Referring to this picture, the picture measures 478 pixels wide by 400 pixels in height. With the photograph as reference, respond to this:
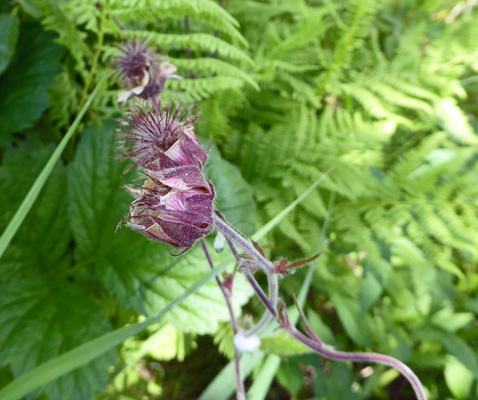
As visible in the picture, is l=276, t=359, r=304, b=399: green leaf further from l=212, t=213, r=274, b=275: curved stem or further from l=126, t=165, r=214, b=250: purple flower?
l=126, t=165, r=214, b=250: purple flower

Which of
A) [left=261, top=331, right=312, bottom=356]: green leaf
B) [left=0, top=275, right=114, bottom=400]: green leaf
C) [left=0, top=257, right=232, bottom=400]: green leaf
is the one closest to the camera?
[left=0, top=257, right=232, bottom=400]: green leaf

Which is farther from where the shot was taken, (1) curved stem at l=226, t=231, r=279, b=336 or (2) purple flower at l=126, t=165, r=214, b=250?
(1) curved stem at l=226, t=231, r=279, b=336

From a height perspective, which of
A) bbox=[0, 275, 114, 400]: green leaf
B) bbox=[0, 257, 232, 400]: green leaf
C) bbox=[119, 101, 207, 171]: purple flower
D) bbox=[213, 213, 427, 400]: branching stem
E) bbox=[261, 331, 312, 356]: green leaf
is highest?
bbox=[119, 101, 207, 171]: purple flower

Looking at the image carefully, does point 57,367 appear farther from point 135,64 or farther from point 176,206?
point 135,64

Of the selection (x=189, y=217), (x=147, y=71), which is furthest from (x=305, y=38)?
(x=189, y=217)

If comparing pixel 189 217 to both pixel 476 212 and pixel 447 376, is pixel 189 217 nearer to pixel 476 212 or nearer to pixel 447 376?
pixel 476 212

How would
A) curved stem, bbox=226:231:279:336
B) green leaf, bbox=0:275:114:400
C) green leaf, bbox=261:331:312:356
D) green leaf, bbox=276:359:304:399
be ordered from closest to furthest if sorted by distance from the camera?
curved stem, bbox=226:231:279:336
green leaf, bbox=261:331:312:356
green leaf, bbox=0:275:114:400
green leaf, bbox=276:359:304:399

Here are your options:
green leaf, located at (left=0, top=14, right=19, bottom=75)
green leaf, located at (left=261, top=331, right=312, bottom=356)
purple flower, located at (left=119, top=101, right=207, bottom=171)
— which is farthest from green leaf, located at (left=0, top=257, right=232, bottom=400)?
green leaf, located at (left=0, top=14, right=19, bottom=75)
